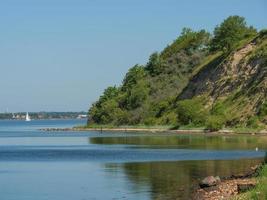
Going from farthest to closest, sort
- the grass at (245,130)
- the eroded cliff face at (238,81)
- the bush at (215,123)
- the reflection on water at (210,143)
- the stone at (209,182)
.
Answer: the eroded cliff face at (238,81) < the bush at (215,123) < the grass at (245,130) < the reflection on water at (210,143) < the stone at (209,182)

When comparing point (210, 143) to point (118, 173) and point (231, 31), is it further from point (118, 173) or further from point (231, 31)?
point (231, 31)

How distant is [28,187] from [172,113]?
118m

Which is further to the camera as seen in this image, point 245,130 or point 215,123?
point 215,123

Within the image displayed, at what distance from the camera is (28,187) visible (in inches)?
1742

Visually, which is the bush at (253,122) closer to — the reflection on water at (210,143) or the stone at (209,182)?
the reflection on water at (210,143)

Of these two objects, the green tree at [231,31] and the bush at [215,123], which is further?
the green tree at [231,31]

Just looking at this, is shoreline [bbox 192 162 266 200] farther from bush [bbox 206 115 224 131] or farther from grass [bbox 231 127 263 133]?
bush [bbox 206 115 224 131]

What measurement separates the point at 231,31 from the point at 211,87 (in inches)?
828

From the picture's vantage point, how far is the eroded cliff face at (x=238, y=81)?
134750mm

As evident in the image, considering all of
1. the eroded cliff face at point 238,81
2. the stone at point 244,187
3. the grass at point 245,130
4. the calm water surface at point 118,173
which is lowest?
the calm water surface at point 118,173

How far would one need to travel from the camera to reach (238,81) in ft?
478

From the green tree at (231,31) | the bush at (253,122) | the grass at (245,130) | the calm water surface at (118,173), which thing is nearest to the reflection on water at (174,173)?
the calm water surface at (118,173)

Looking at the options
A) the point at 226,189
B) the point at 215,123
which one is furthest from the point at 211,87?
the point at 226,189

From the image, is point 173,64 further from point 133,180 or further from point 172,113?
point 133,180
